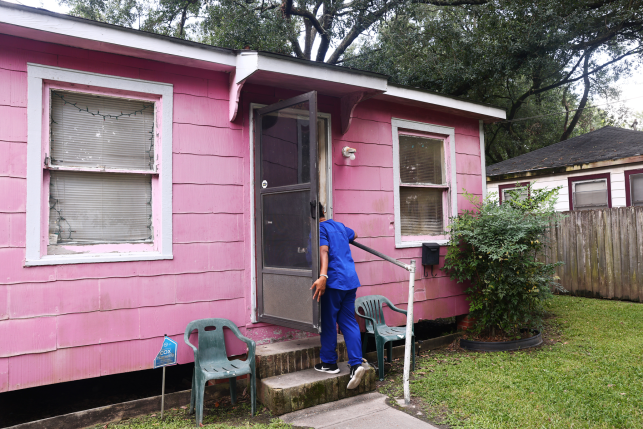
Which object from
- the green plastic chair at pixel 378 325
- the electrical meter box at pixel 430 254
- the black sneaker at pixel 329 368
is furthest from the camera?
the electrical meter box at pixel 430 254

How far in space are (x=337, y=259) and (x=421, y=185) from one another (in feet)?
7.30

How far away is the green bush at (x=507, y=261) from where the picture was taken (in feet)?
16.5

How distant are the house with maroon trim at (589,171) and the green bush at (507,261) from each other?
3.30 meters

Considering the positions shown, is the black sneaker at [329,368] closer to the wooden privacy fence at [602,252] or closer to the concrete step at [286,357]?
the concrete step at [286,357]

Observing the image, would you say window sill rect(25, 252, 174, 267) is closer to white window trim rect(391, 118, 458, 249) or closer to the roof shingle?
white window trim rect(391, 118, 458, 249)

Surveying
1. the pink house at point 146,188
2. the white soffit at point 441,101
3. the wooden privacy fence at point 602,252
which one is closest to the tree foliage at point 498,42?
the wooden privacy fence at point 602,252

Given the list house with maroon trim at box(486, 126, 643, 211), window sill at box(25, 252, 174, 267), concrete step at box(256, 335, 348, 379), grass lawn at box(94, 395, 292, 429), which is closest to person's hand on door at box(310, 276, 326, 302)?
concrete step at box(256, 335, 348, 379)

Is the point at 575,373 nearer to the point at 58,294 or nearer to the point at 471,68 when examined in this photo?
the point at 58,294

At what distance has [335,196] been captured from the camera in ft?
15.5

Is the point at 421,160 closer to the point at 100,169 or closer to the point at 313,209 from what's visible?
the point at 313,209

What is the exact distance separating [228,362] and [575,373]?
3.28 m

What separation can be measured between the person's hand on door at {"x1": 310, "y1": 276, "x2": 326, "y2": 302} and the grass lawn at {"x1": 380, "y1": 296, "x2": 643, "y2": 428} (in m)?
Result: 1.18

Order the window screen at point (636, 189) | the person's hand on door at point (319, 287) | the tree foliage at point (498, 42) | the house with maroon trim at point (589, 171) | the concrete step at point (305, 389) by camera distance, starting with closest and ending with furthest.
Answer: the concrete step at point (305, 389) → the person's hand on door at point (319, 287) → the window screen at point (636, 189) → the house with maroon trim at point (589, 171) → the tree foliage at point (498, 42)

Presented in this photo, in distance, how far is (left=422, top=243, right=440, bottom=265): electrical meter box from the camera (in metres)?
5.38
